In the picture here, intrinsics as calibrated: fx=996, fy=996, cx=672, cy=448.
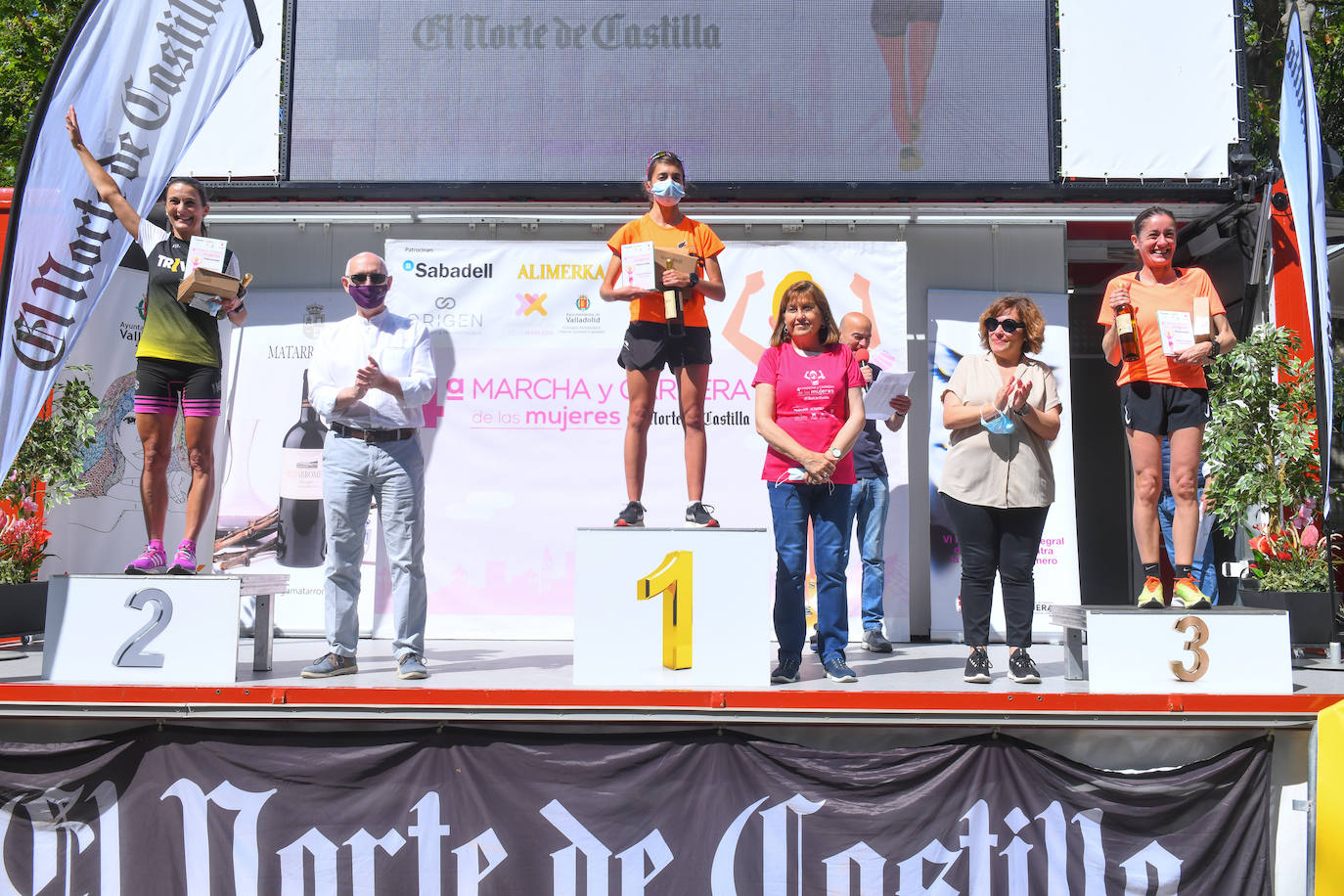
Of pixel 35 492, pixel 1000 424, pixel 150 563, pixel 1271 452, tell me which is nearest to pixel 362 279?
pixel 150 563

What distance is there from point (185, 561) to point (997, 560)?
3021 millimetres

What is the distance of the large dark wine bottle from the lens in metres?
5.80

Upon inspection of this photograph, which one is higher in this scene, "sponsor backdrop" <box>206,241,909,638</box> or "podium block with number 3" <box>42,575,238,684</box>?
"sponsor backdrop" <box>206,241,909,638</box>

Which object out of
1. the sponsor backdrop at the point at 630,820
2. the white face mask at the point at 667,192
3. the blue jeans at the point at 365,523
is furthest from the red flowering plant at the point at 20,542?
the white face mask at the point at 667,192

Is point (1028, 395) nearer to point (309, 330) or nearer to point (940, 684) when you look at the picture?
point (940, 684)

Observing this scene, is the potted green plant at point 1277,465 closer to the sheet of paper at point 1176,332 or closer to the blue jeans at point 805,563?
the sheet of paper at point 1176,332

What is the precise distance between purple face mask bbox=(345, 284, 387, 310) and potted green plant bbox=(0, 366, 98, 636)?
75.6 inches

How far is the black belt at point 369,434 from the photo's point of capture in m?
3.71

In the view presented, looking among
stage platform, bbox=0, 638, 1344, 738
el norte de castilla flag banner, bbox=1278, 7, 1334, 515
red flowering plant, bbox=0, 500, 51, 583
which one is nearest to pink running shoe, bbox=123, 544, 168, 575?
stage platform, bbox=0, 638, 1344, 738

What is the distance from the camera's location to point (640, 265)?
12.4ft

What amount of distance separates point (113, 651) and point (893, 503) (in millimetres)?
3814

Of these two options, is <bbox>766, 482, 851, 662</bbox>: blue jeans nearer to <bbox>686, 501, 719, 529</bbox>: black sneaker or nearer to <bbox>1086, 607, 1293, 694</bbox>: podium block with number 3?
<bbox>686, 501, 719, 529</bbox>: black sneaker

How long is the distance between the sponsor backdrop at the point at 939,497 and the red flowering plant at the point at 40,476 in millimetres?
4427

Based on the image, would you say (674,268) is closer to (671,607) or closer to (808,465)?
(808,465)
